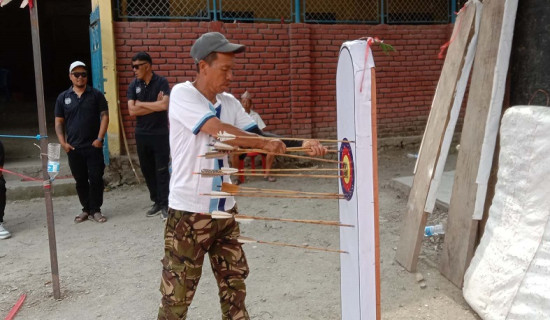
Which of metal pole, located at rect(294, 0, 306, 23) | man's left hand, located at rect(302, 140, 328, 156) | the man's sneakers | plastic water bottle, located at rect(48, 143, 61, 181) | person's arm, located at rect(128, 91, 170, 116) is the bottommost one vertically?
the man's sneakers

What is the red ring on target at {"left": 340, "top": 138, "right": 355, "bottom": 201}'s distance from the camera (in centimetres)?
201

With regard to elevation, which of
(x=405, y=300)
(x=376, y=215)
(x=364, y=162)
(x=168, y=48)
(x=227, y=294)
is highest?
(x=168, y=48)

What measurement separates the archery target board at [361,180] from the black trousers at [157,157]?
3.91 metres

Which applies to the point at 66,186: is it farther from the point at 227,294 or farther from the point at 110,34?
the point at 227,294

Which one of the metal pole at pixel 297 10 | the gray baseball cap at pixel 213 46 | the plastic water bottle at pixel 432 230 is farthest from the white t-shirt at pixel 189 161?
the metal pole at pixel 297 10

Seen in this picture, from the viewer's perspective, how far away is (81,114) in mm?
5641

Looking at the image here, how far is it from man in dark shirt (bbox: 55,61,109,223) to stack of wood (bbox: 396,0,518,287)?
357 cm

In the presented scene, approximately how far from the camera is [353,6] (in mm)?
9930

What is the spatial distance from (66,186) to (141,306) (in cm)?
397

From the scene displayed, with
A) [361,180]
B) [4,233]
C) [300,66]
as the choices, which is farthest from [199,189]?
[300,66]

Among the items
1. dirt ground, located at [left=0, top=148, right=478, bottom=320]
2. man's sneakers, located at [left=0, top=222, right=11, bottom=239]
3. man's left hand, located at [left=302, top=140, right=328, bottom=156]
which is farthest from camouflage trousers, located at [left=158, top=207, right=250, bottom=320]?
man's sneakers, located at [left=0, top=222, right=11, bottom=239]

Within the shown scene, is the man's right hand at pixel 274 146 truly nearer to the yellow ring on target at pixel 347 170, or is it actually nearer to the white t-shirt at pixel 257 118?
the yellow ring on target at pixel 347 170

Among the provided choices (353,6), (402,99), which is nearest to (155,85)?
(402,99)

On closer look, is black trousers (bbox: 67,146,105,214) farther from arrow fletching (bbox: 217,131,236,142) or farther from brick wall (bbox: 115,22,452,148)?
arrow fletching (bbox: 217,131,236,142)
